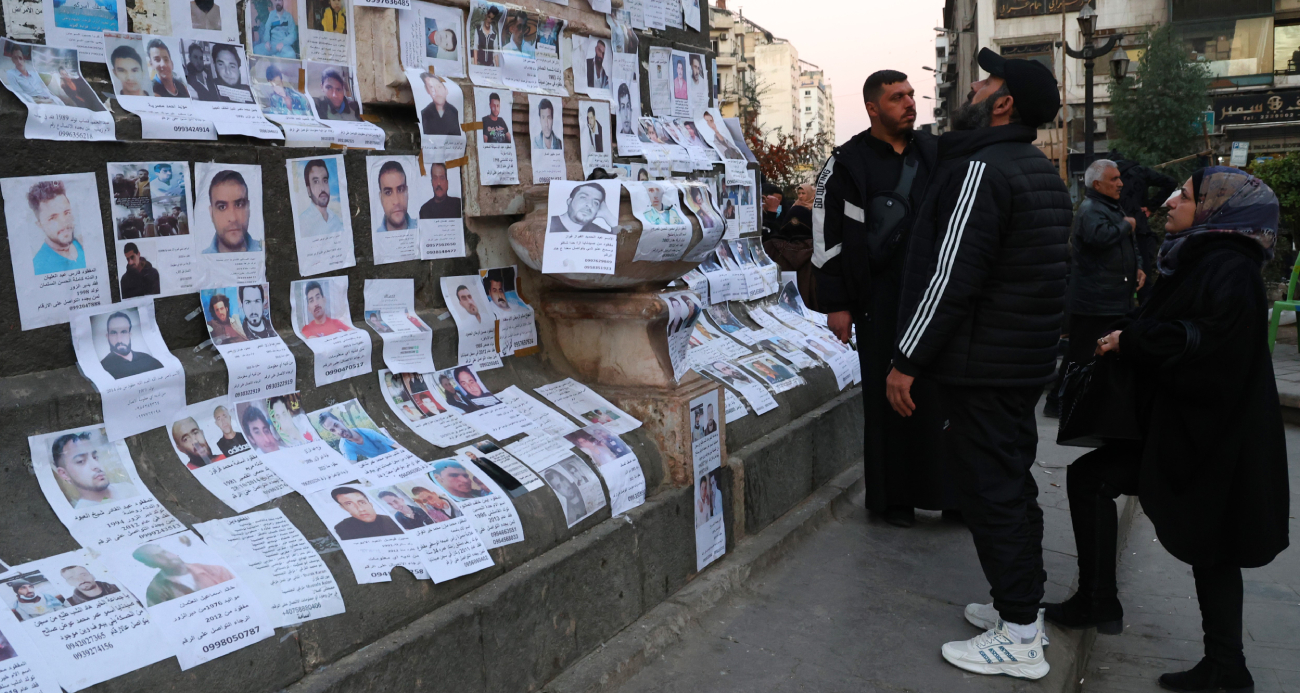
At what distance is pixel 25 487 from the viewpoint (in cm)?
204

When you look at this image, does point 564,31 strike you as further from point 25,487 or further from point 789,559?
point 25,487

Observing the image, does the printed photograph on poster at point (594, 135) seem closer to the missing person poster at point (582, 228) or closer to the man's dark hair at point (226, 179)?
the missing person poster at point (582, 228)

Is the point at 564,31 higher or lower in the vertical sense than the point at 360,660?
higher

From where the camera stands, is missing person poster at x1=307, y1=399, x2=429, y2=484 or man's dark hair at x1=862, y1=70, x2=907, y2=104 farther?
man's dark hair at x1=862, y1=70, x2=907, y2=104

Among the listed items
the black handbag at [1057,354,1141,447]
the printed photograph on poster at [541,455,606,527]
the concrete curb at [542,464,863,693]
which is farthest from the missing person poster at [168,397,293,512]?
the black handbag at [1057,354,1141,447]

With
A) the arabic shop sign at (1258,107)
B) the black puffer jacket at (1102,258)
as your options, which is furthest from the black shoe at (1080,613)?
the arabic shop sign at (1258,107)

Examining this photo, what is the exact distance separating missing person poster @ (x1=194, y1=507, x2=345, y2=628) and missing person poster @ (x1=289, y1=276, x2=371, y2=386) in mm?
589

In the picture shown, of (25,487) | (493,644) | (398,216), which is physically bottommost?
(493,644)

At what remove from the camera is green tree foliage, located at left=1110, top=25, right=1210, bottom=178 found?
1308 inches

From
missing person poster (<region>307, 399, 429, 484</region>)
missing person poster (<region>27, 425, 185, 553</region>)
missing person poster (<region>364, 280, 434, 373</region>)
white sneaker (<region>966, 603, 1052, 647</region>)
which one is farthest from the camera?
white sneaker (<region>966, 603, 1052, 647</region>)

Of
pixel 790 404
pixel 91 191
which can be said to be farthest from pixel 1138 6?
pixel 91 191

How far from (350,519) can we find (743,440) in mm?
1949

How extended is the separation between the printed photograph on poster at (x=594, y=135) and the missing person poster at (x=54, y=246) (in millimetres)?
1876

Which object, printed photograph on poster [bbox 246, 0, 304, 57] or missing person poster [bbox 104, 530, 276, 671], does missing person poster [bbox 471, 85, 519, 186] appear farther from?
missing person poster [bbox 104, 530, 276, 671]
